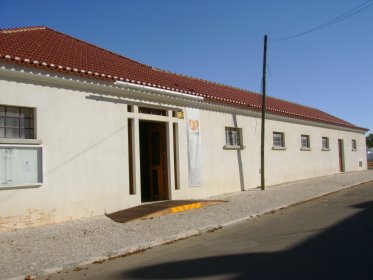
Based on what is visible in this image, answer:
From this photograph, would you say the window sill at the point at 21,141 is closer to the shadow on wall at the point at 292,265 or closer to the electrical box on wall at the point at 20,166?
the electrical box on wall at the point at 20,166

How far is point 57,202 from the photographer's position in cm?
1033

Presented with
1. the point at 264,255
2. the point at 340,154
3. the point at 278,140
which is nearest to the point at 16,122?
the point at 264,255

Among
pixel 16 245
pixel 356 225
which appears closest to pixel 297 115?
pixel 356 225

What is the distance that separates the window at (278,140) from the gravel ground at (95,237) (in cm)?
811

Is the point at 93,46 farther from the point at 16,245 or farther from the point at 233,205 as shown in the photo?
the point at 16,245

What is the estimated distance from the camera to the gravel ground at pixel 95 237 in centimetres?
671

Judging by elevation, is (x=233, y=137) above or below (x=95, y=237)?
above

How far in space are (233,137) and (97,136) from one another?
7.56 metres

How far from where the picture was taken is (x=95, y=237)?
8586mm

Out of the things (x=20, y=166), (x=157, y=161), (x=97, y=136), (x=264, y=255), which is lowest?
(x=264, y=255)

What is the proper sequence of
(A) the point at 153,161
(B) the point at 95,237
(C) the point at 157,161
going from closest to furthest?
(B) the point at 95,237, (C) the point at 157,161, (A) the point at 153,161

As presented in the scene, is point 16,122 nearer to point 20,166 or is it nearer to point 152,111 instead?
point 20,166

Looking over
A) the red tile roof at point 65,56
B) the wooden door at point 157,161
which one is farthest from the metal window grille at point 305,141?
the wooden door at point 157,161

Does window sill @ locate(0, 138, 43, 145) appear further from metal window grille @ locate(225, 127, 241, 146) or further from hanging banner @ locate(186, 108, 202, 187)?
metal window grille @ locate(225, 127, 241, 146)
